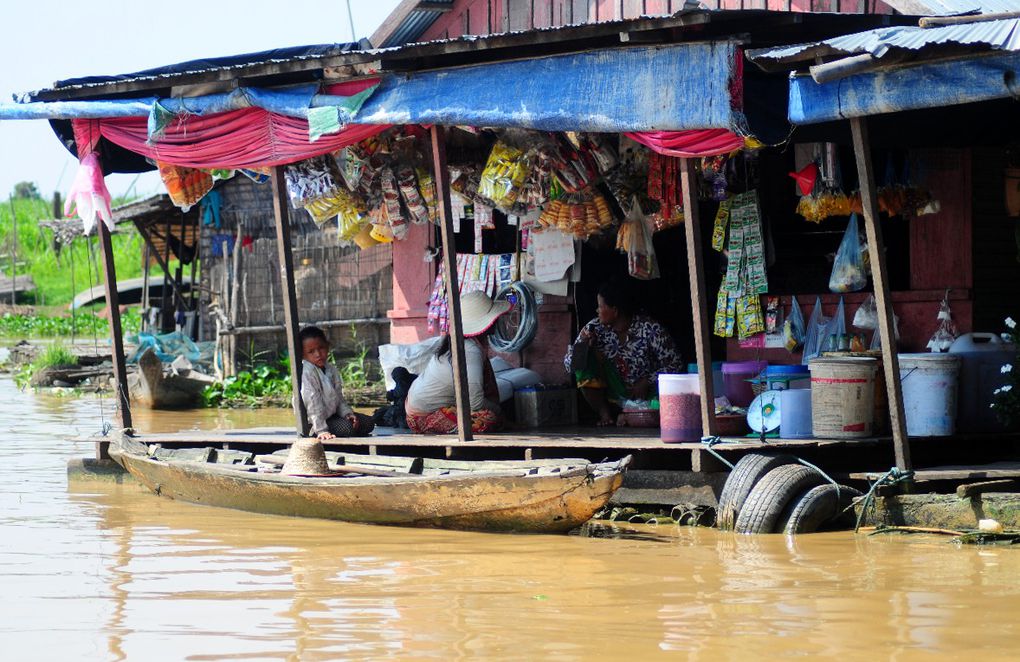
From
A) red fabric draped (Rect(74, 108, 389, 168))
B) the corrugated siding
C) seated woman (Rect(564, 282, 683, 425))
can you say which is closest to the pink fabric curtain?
red fabric draped (Rect(74, 108, 389, 168))

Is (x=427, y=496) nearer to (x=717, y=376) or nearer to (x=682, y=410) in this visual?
(x=682, y=410)

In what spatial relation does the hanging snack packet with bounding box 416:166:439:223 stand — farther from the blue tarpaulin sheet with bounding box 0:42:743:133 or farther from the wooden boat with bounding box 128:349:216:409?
the wooden boat with bounding box 128:349:216:409

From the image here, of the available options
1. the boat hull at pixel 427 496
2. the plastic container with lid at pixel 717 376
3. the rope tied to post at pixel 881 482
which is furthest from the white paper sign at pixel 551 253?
the rope tied to post at pixel 881 482

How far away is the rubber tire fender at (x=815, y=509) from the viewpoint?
7.95 metres

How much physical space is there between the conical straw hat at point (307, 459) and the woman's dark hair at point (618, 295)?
8.84 feet

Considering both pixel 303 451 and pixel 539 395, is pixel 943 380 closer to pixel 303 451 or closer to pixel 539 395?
pixel 539 395

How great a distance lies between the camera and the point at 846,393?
8445 mm

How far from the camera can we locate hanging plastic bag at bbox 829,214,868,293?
31.1 ft

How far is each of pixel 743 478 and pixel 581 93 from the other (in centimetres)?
250

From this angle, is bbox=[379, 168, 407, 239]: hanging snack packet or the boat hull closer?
the boat hull

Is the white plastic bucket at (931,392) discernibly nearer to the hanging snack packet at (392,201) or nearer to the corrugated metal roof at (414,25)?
the hanging snack packet at (392,201)

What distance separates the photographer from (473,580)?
695cm

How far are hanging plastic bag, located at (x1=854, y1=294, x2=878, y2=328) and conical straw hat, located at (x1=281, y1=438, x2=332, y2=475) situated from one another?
12.5ft

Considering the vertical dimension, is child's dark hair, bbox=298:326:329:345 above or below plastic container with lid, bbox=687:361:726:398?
above
